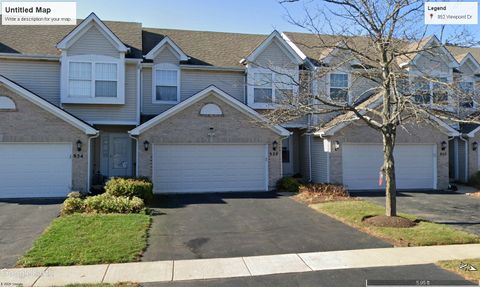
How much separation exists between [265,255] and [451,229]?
5775 millimetres

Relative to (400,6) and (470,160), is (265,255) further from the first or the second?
(470,160)

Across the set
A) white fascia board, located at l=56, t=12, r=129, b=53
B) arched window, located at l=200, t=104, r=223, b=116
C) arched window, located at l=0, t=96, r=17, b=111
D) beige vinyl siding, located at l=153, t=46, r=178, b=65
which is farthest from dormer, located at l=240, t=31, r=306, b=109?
arched window, located at l=0, t=96, r=17, b=111

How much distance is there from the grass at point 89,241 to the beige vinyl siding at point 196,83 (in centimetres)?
883

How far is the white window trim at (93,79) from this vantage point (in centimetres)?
1781

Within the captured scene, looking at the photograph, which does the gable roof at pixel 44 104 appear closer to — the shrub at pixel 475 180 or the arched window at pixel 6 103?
the arched window at pixel 6 103

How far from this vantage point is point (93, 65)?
717 inches

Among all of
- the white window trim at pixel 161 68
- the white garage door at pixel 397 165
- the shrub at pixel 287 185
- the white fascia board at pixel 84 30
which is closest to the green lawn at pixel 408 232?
the shrub at pixel 287 185

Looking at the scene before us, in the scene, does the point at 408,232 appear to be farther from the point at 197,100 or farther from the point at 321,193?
the point at 197,100

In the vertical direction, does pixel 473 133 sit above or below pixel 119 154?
above

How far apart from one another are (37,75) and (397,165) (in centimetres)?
1845

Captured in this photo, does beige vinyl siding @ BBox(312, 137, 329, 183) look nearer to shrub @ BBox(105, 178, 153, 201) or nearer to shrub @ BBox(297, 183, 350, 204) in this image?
shrub @ BBox(297, 183, 350, 204)

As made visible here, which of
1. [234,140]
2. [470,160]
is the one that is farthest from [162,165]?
[470,160]

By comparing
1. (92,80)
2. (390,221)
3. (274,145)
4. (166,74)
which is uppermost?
(166,74)

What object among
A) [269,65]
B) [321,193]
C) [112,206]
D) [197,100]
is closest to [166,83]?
[197,100]
